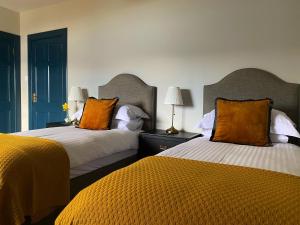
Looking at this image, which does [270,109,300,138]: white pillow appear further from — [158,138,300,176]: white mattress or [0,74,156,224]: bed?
[0,74,156,224]: bed

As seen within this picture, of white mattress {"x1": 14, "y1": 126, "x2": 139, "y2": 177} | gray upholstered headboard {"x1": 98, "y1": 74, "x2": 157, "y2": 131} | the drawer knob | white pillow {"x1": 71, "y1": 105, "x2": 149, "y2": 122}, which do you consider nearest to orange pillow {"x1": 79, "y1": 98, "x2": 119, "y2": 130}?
white pillow {"x1": 71, "y1": 105, "x2": 149, "y2": 122}

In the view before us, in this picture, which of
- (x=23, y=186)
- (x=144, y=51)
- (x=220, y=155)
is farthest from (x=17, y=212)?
(x=144, y=51)

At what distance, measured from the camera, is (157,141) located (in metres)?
2.70

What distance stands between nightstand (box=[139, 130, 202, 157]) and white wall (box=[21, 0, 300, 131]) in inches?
15.3

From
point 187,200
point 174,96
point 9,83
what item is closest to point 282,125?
point 174,96

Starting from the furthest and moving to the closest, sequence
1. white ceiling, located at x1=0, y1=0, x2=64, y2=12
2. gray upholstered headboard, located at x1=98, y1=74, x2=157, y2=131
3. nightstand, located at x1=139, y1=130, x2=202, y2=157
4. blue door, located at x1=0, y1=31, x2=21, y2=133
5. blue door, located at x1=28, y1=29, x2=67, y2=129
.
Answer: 1. blue door, located at x1=0, y1=31, x2=21, y2=133
2. blue door, located at x1=28, y1=29, x2=67, y2=129
3. white ceiling, located at x1=0, y1=0, x2=64, y2=12
4. gray upholstered headboard, located at x1=98, y1=74, x2=157, y2=131
5. nightstand, located at x1=139, y1=130, x2=202, y2=157

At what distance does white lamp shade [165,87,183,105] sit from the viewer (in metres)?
2.78

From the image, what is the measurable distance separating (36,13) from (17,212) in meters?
3.69

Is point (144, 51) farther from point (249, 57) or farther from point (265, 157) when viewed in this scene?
point (265, 157)

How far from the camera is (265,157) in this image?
64.6 inches

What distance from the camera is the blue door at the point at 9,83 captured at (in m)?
4.29

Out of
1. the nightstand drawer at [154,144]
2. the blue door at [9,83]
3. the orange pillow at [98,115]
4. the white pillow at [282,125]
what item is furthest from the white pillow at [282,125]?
the blue door at [9,83]

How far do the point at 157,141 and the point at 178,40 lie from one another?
48.2 inches

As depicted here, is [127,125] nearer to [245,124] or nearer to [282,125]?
[245,124]
